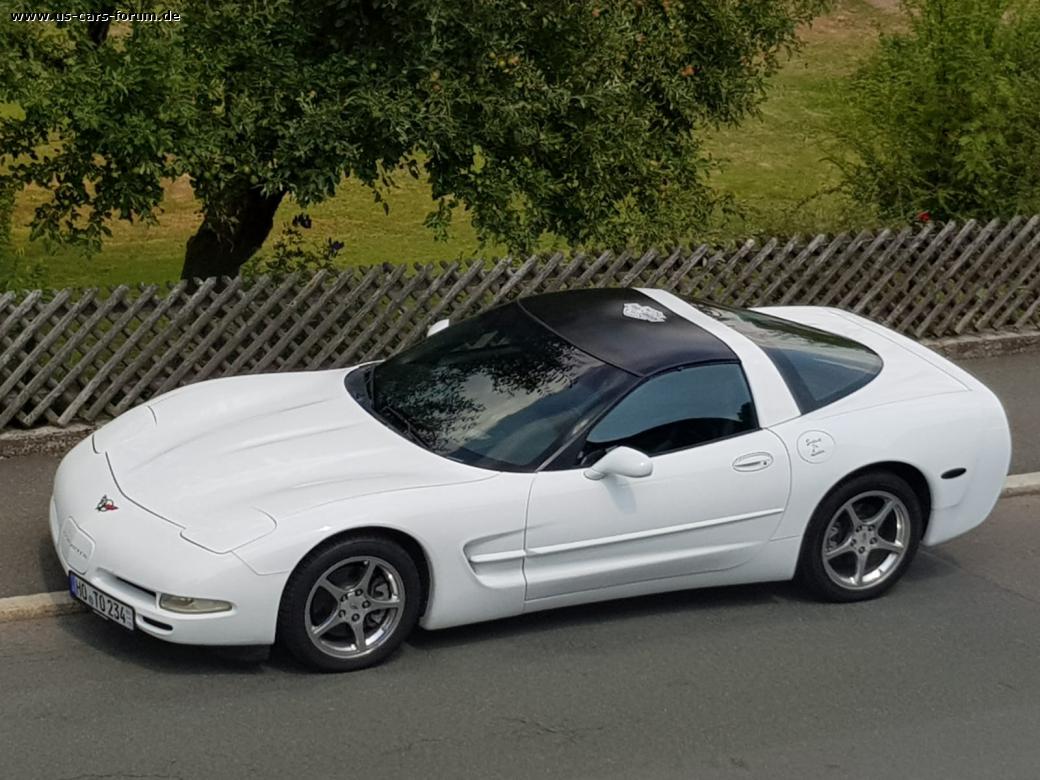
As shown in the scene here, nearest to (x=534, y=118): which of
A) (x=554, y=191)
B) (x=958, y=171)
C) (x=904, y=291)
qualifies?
(x=554, y=191)

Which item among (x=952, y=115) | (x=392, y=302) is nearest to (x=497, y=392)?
(x=392, y=302)

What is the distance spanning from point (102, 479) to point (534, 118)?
511cm

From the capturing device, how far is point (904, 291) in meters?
11.8

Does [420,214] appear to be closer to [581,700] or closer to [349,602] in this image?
[349,602]

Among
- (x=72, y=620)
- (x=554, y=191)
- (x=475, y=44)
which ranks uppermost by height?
(x=475, y=44)

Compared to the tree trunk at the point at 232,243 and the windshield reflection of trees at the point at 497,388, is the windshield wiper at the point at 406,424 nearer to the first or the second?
the windshield reflection of trees at the point at 497,388

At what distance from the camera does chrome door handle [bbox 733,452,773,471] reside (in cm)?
691

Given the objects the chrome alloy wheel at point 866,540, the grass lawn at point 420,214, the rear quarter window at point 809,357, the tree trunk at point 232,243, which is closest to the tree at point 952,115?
the grass lawn at point 420,214

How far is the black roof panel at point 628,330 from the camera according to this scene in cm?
709

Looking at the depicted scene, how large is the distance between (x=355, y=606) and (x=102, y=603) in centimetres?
104

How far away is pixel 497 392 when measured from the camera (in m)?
7.05

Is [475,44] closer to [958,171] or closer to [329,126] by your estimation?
[329,126]

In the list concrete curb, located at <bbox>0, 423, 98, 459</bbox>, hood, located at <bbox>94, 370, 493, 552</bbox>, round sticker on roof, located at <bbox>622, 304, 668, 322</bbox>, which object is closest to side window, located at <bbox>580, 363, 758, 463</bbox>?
round sticker on roof, located at <bbox>622, 304, 668, 322</bbox>

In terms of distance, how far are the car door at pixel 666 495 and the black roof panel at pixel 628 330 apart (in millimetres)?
102
